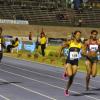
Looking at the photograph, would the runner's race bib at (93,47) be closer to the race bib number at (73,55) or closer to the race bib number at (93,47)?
the race bib number at (93,47)

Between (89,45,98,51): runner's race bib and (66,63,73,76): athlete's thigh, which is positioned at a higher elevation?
(89,45,98,51): runner's race bib

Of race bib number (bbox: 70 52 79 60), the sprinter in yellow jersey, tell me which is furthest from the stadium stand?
race bib number (bbox: 70 52 79 60)

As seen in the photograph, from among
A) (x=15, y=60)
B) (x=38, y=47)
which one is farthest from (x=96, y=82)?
(x=38, y=47)

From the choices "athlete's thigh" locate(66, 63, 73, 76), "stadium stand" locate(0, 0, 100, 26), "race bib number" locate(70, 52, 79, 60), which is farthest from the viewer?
"stadium stand" locate(0, 0, 100, 26)

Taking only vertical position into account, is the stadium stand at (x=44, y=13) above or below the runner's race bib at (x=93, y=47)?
below

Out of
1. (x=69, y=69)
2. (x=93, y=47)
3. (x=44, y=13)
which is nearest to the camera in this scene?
(x=69, y=69)

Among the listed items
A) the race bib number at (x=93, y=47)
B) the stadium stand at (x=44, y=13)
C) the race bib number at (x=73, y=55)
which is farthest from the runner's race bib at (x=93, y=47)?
the stadium stand at (x=44, y=13)

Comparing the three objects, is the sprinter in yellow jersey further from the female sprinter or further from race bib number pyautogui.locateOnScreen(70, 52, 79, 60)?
the female sprinter

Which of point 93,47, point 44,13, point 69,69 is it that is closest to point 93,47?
point 93,47

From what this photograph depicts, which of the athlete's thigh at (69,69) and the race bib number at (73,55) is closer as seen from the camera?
the athlete's thigh at (69,69)

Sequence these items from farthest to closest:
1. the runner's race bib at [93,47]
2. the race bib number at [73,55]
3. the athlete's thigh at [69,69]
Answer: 1. the runner's race bib at [93,47]
2. the race bib number at [73,55]
3. the athlete's thigh at [69,69]

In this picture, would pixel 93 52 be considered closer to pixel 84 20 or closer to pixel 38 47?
pixel 38 47

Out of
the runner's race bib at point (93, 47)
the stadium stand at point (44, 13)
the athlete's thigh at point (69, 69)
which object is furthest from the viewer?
the stadium stand at point (44, 13)

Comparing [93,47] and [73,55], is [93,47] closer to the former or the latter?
[93,47]
